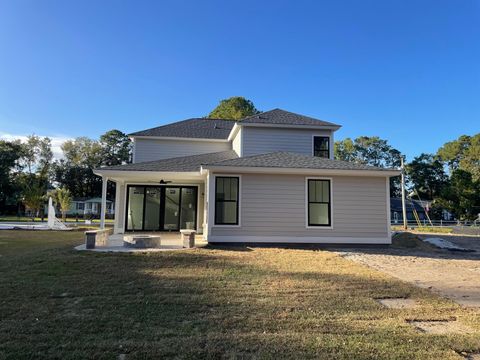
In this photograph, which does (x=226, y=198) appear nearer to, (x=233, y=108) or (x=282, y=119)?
(x=282, y=119)

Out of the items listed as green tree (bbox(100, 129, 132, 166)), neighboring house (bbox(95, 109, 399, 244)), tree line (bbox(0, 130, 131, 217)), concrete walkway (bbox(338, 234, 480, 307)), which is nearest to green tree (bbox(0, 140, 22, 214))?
tree line (bbox(0, 130, 131, 217))

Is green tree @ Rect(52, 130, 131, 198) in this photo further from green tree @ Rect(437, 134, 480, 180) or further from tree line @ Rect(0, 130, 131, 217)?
green tree @ Rect(437, 134, 480, 180)

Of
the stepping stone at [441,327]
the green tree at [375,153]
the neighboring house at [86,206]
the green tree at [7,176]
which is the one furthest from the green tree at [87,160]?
the stepping stone at [441,327]

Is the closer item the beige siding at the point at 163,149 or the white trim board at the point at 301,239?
the white trim board at the point at 301,239

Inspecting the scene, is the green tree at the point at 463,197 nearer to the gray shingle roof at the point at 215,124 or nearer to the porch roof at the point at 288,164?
the gray shingle roof at the point at 215,124

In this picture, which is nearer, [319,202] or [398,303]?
[398,303]

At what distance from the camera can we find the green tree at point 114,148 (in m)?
55.8

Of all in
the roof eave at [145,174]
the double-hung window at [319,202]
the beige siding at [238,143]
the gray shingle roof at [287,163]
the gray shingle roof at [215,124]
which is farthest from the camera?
the gray shingle roof at [215,124]

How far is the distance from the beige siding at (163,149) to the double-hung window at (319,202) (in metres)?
7.23

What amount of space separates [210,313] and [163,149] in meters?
13.6

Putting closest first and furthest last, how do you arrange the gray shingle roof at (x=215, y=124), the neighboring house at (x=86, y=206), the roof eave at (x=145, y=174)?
the roof eave at (x=145, y=174), the gray shingle roof at (x=215, y=124), the neighboring house at (x=86, y=206)

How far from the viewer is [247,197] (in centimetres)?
1138

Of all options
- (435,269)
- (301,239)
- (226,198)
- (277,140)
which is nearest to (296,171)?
(301,239)

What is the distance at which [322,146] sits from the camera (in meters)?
16.0
